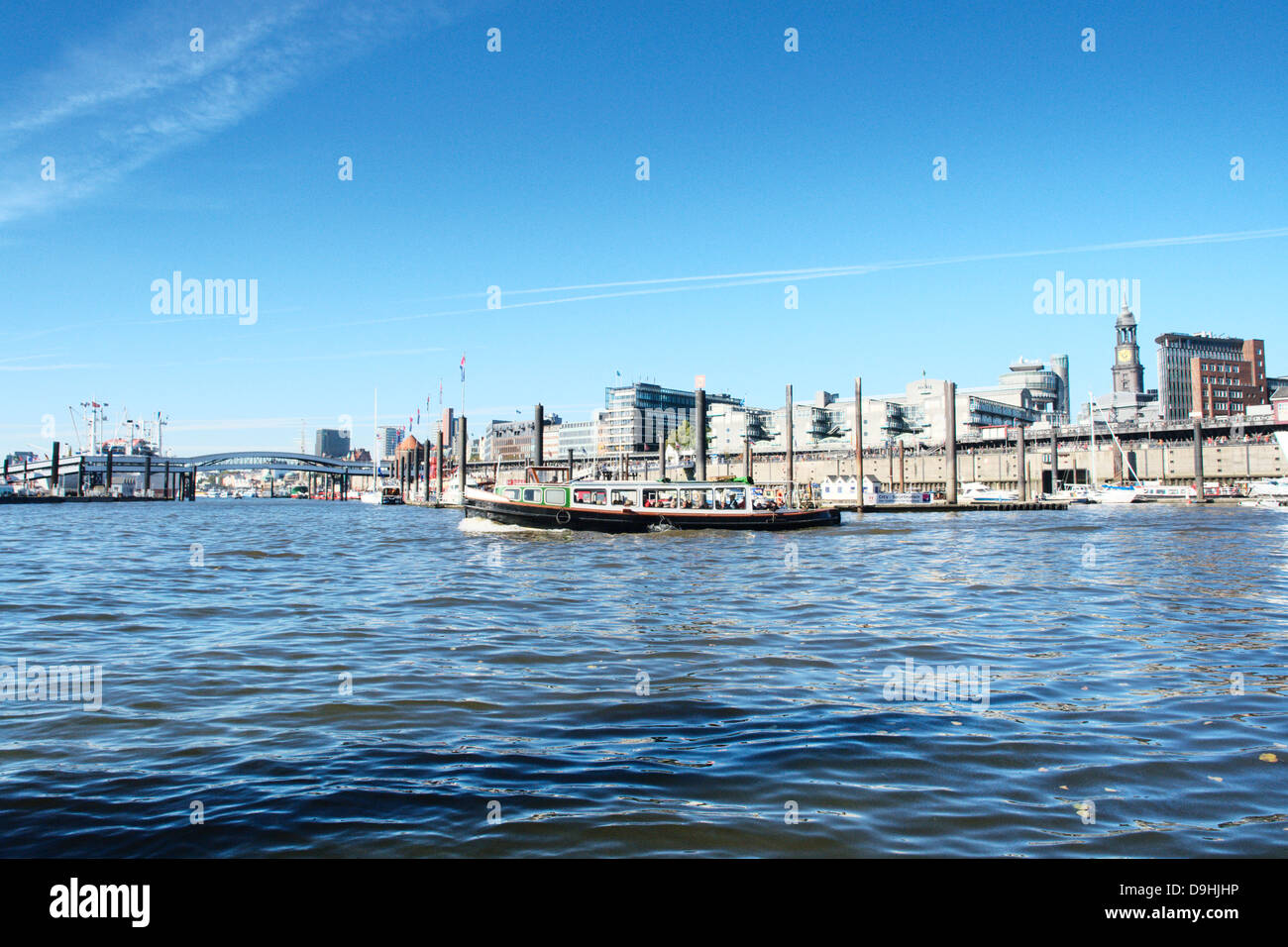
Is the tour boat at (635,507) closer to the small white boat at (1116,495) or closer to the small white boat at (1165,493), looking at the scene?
the small white boat at (1116,495)

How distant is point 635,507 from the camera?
5184cm

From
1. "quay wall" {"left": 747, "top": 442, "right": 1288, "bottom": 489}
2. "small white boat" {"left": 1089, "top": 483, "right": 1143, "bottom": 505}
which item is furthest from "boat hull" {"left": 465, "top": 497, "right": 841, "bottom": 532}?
"quay wall" {"left": 747, "top": 442, "right": 1288, "bottom": 489}

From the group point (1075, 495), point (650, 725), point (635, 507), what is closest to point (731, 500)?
point (635, 507)

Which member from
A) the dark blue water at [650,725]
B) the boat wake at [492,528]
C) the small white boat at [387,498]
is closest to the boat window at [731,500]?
the boat wake at [492,528]

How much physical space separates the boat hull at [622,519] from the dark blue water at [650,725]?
27.5 m

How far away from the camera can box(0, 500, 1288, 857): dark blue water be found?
6648 mm

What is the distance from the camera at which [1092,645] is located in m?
14.4

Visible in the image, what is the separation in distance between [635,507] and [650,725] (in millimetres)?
42237

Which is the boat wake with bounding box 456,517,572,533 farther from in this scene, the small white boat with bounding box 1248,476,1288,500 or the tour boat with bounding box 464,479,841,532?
the small white boat with bounding box 1248,476,1288,500

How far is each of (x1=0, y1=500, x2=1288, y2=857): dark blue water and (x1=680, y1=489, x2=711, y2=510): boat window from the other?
29.1m
